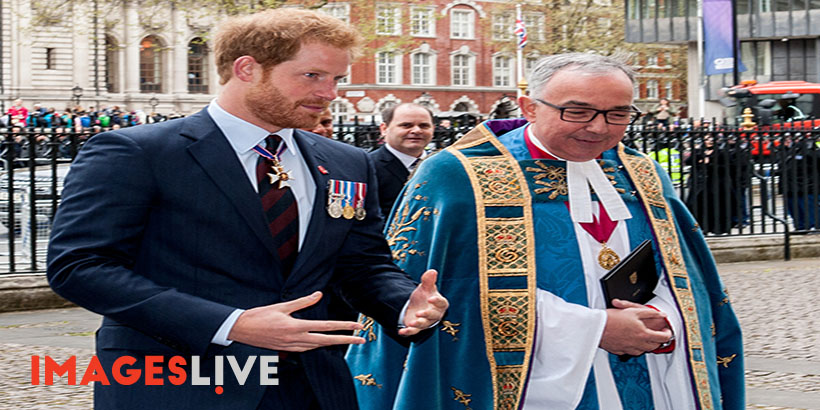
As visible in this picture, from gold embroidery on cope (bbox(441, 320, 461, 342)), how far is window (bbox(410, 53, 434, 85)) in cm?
5744

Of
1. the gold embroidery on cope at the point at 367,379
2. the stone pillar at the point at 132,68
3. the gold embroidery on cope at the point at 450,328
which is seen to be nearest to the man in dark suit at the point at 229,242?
the gold embroidery on cope at the point at 450,328

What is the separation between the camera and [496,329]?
145 inches

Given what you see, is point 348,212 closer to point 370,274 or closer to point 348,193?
point 348,193

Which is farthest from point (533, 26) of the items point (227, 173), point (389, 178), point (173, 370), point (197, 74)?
point (173, 370)

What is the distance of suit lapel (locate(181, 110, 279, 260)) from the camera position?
8.20 ft

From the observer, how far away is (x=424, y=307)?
2.65 meters

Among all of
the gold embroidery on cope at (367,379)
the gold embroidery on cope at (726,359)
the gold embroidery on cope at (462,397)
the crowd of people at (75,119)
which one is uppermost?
the crowd of people at (75,119)

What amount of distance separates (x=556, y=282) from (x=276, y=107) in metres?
1.46

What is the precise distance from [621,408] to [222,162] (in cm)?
171

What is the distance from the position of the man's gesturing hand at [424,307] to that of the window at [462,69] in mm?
60186

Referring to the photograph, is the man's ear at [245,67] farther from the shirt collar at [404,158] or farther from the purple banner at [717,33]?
the purple banner at [717,33]

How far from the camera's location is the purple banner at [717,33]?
30.1 metres

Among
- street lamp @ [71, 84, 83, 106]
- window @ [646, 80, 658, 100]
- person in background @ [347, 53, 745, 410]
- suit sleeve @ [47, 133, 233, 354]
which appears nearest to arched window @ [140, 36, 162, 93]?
street lamp @ [71, 84, 83, 106]

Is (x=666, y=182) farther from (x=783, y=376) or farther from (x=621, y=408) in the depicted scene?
(x=783, y=376)
